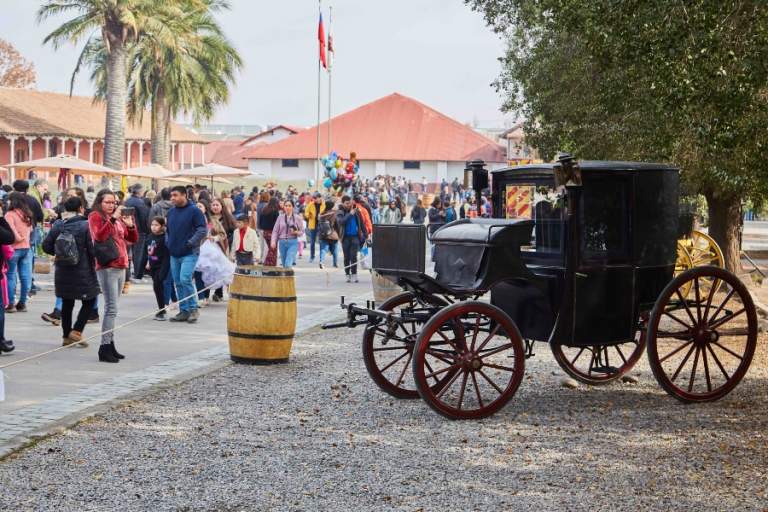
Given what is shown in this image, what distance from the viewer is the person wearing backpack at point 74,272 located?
1103 cm

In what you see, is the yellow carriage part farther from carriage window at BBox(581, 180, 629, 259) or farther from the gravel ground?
carriage window at BBox(581, 180, 629, 259)

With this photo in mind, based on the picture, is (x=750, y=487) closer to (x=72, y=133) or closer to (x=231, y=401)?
(x=231, y=401)

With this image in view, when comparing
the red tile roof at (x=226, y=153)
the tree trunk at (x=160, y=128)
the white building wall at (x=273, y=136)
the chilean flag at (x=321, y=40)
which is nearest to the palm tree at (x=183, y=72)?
the tree trunk at (x=160, y=128)

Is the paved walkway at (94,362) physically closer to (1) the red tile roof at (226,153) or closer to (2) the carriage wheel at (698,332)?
(2) the carriage wheel at (698,332)

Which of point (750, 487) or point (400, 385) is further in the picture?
point (400, 385)

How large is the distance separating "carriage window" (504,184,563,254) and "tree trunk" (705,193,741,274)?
1026cm

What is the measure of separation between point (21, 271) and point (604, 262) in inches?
345

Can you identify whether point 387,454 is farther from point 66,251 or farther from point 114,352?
point 66,251

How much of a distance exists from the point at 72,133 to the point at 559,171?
1978 inches

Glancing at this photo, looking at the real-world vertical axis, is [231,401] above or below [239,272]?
below

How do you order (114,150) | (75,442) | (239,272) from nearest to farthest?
(75,442), (239,272), (114,150)

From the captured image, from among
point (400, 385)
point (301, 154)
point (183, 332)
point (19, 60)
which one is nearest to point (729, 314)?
point (400, 385)

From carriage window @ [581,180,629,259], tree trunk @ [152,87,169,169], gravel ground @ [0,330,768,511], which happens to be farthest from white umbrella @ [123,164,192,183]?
carriage window @ [581,180,629,259]

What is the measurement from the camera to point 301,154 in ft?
250
